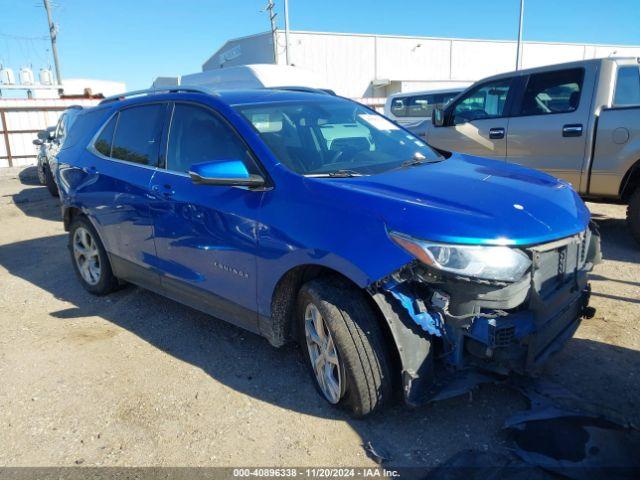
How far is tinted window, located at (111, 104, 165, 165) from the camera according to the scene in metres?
4.00

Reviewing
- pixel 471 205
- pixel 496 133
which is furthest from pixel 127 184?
pixel 496 133

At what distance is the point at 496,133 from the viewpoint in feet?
21.5

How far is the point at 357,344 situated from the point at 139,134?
8.90 ft

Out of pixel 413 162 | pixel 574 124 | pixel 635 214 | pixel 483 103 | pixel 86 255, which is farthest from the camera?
pixel 483 103

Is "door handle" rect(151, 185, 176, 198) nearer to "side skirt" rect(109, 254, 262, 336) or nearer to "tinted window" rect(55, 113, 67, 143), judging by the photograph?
"side skirt" rect(109, 254, 262, 336)

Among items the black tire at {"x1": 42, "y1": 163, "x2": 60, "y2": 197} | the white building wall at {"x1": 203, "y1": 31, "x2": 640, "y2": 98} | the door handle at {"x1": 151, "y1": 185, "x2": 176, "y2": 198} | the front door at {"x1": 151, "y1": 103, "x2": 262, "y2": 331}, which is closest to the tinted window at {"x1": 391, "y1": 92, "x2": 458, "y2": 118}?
the black tire at {"x1": 42, "y1": 163, "x2": 60, "y2": 197}

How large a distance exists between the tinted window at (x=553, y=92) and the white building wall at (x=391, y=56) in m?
23.7

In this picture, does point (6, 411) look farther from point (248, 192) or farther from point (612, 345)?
point (612, 345)

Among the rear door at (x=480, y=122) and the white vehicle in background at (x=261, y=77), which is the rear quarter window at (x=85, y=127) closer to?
the rear door at (x=480, y=122)

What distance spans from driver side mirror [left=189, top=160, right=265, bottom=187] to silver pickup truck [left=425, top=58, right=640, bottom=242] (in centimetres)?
337

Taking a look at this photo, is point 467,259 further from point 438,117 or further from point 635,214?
point 438,117

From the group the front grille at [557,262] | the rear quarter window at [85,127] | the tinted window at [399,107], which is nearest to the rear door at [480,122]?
the front grille at [557,262]

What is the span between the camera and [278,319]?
10.1 ft

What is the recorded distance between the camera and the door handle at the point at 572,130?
5770 millimetres
